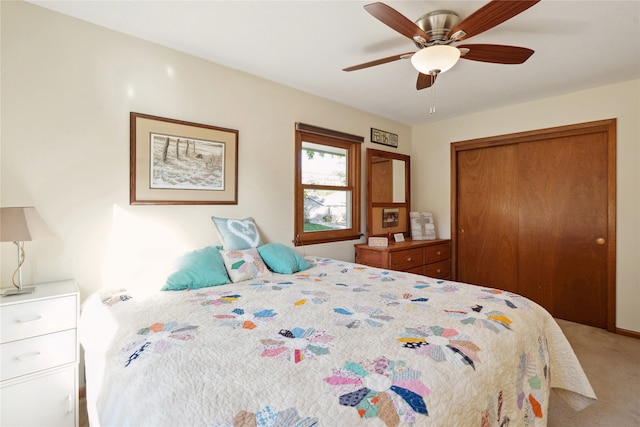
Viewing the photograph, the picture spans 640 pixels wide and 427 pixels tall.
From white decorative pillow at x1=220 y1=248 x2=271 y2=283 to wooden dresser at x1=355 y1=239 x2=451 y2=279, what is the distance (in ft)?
4.71

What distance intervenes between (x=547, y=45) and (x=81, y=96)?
3260 millimetres

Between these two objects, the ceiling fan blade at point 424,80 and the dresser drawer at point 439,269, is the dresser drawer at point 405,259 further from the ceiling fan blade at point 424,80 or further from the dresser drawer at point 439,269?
the ceiling fan blade at point 424,80

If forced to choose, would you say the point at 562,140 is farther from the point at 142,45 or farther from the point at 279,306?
the point at 142,45

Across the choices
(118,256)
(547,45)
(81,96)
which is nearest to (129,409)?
(118,256)

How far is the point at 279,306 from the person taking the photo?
1623 mm

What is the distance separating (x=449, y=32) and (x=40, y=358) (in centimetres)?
276

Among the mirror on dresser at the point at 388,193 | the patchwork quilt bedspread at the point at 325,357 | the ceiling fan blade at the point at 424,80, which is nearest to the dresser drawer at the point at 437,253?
the mirror on dresser at the point at 388,193

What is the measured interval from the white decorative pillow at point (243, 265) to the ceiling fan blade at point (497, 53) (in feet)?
6.45

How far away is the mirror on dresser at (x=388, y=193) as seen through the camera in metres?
3.81

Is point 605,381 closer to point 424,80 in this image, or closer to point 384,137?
point 424,80

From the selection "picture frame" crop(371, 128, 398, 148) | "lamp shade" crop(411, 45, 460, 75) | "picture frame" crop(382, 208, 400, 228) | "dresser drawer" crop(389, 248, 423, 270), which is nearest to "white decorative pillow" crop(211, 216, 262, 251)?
"dresser drawer" crop(389, 248, 423, 270)

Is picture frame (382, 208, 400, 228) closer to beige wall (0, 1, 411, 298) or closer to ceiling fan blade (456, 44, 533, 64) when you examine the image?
beige wall (0, 1, 411, 298)

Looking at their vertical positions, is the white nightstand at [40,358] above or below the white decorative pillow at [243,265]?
below

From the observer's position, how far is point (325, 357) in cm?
106
